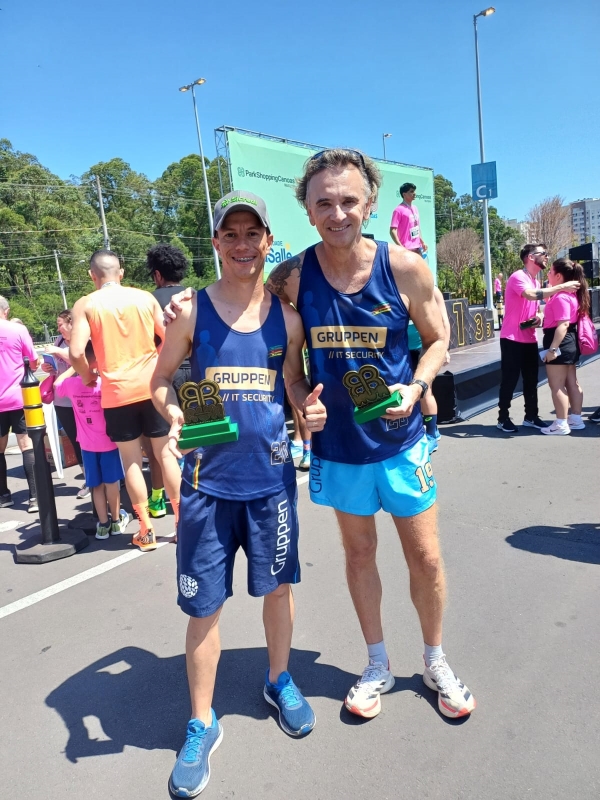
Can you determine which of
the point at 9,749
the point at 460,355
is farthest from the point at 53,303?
the point at 9,749

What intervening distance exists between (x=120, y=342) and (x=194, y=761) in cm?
270

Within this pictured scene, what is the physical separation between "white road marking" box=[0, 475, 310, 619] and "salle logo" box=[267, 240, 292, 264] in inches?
223

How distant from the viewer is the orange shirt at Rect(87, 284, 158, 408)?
12.8ft

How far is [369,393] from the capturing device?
2.02 metres

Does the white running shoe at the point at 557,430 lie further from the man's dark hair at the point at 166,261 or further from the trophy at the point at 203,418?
the trophy at the point at 203,418

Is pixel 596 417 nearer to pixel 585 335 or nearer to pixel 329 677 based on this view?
pixel 585 335

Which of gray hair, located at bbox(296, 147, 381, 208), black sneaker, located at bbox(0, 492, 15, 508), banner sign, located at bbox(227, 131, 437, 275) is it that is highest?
banner sign, located at bbox(227, 131, 437, 275)

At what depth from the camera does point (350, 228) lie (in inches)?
82.0

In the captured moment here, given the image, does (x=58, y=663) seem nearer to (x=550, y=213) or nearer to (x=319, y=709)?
→ (x=319, y=709)

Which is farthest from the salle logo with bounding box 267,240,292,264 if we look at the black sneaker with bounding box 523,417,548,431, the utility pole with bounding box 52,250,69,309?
the utility pole with bounding box 52,250,69,309

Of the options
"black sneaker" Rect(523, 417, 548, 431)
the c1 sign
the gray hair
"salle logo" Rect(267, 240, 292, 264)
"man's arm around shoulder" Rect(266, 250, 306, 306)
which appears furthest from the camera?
the c1 sign

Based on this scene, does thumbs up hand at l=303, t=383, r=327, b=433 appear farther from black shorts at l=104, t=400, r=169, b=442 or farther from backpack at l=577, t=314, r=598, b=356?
backpack at l=577, t=314, r=598, b=356

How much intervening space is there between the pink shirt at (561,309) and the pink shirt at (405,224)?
110 inches

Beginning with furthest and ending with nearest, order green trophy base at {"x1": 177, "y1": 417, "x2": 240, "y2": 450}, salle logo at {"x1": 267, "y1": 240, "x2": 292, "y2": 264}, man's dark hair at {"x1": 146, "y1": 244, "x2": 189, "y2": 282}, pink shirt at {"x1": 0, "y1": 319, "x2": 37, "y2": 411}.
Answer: salle logo at {"x1": 267, "y1": 240, "x2": 292, "y2": 264}, pink shirt at {"x1": 0, "y1": 319, "x2": 37, "y2": 411}, man's dark hair at {"x1": 146, "y1": 244, "x2": 189, "y2": 282}, green trophy base at {"x1": 177, "y1": 417, "x2": 240, "y2": 450}
